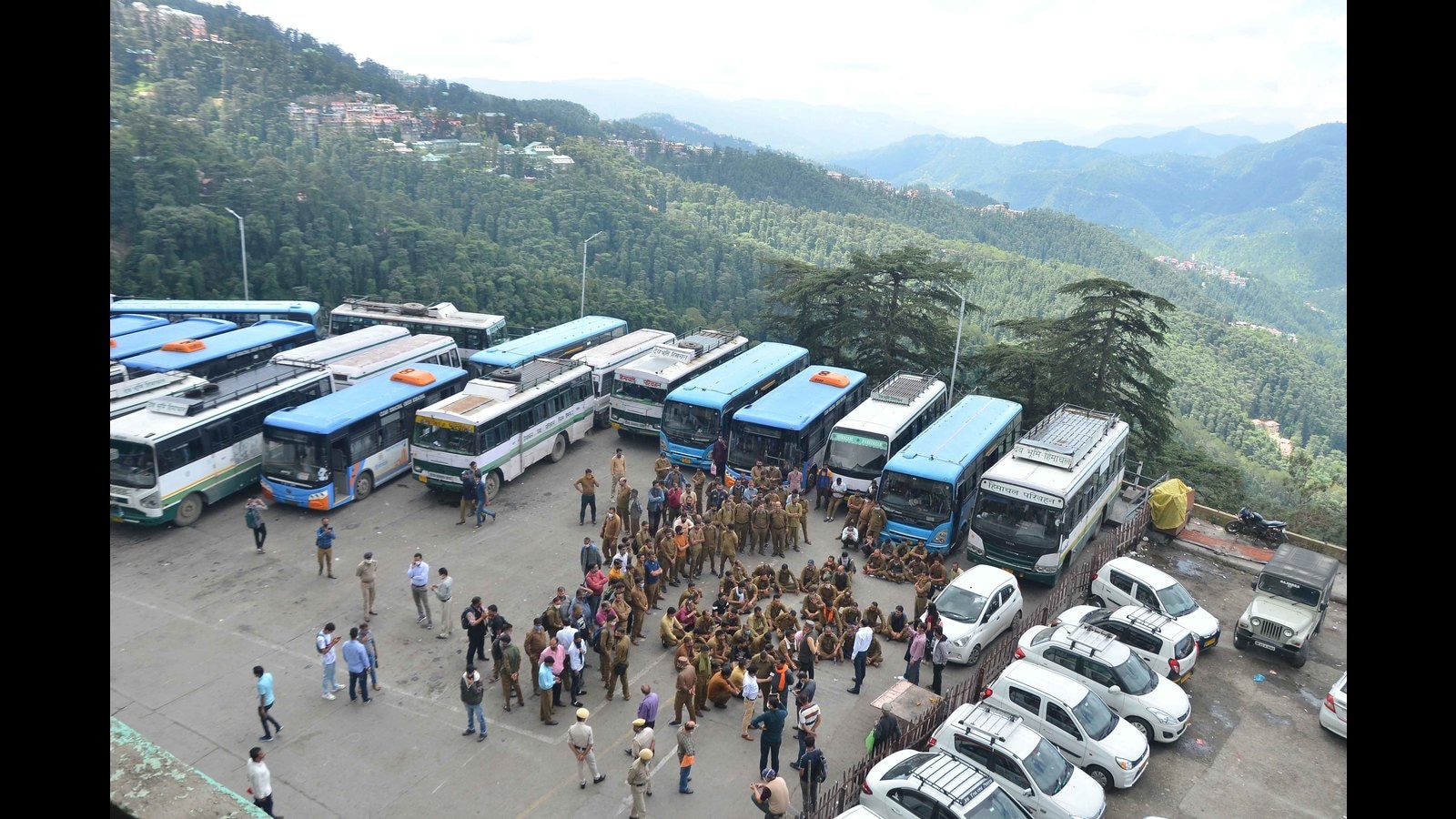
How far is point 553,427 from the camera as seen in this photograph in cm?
2605

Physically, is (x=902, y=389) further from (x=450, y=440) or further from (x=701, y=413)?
(x=450, y=440)

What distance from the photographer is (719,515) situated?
2059cm

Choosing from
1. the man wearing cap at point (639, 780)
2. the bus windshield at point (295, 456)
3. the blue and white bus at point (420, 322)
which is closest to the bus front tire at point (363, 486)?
the bus windshield at point (295, 456)

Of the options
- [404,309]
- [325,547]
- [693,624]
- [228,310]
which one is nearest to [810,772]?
[693,624]

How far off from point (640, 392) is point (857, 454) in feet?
24.5

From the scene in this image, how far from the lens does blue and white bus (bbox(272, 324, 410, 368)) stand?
26719mm

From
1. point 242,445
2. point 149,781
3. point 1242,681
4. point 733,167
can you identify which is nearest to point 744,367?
Answer: point 242,445

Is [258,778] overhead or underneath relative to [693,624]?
overhead

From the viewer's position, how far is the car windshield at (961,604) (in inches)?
675

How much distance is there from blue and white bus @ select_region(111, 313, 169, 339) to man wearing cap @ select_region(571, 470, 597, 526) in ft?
60.1

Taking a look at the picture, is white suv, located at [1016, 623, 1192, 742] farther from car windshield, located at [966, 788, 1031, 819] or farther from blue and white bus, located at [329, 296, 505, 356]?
blue and white bus, located at [329, 296, 505, 356]

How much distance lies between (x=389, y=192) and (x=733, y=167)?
207ft
